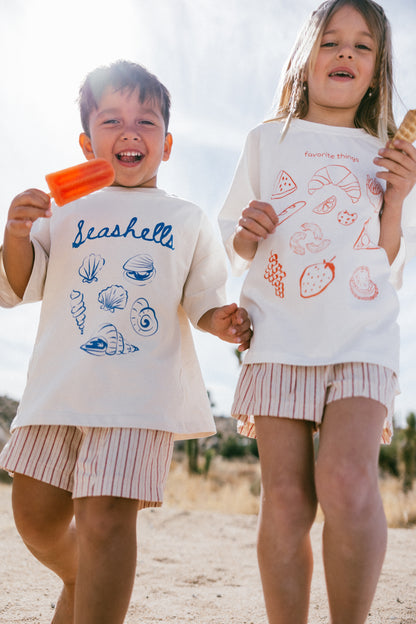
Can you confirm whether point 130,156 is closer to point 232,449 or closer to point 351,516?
point 351,516

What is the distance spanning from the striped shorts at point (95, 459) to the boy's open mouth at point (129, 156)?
1190mm

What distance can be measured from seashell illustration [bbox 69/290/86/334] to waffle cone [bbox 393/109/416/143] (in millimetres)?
1420

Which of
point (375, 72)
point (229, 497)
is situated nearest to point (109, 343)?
point (375, 72)

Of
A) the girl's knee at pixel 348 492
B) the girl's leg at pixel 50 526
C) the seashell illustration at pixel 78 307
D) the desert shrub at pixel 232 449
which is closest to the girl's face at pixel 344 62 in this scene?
the seashell illustration at pixel 78 307

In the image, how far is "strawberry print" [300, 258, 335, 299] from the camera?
2.46 metres

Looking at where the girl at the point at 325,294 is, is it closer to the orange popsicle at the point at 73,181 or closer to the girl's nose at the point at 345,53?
the girl's nose at the point at 345,53

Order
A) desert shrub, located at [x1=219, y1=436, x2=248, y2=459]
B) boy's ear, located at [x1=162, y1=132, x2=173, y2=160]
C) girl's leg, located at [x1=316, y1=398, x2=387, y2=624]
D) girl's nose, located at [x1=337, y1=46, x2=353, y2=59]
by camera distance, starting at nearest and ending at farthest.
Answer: girl's leg, located at [x1=316, y1=398, x2=387, y2=624], girl's nose, located at [x1=337, y1=46, x2=353, y2=59], boy's ear, located at [x1=162, y1=132, x2=173, y2=160], desert shrub, located at [x1=219, y1=436, x2=248, y2=459]

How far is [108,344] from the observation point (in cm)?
257

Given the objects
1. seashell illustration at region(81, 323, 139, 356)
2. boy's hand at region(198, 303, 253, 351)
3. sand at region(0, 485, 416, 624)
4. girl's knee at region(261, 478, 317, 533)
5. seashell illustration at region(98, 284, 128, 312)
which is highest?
seashell illustration at region(98, 284, 128, 312)

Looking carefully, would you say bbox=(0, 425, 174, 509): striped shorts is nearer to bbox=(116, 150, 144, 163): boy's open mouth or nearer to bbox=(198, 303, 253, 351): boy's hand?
bbox=(198, 303, 253, 351): boy's hand

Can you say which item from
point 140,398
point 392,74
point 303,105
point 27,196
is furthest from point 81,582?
point 392,74

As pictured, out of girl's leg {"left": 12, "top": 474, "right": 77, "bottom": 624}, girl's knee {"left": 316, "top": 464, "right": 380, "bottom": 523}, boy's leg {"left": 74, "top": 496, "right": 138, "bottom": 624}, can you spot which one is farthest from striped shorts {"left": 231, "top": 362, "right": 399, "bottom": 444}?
girl's leg {"left": 12, "top": 474, "right": 77, "bottom": 624}

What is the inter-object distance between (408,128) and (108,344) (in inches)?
57.0

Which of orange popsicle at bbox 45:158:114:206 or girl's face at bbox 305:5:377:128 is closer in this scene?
orange popsicle at bbox 45:158:114:206
